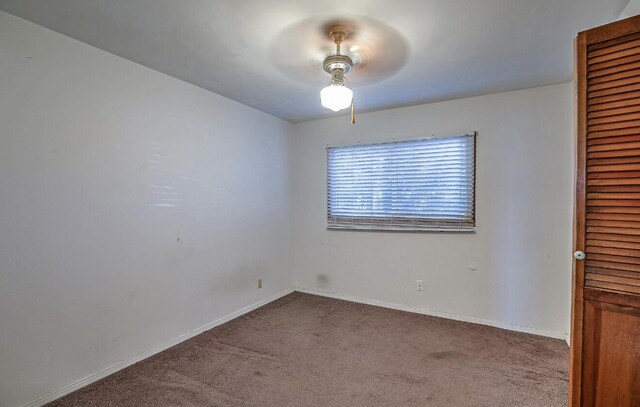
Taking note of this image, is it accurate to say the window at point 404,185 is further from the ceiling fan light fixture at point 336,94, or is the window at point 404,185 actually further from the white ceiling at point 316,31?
the ceiling fan light fixture at point 336,94

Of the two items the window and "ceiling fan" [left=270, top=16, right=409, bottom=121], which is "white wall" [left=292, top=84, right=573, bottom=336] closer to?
the window

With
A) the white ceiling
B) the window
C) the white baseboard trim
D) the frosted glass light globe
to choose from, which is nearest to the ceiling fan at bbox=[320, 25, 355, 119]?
the frosted glass light globe

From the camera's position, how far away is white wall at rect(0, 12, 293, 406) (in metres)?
1.83

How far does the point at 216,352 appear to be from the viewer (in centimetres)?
259

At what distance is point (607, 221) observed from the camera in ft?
4.26

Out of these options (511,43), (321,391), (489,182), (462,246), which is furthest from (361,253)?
(511,43)

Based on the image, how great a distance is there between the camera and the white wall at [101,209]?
1834 millimetres

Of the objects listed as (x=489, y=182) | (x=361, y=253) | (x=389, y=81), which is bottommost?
(x=361, y=253)

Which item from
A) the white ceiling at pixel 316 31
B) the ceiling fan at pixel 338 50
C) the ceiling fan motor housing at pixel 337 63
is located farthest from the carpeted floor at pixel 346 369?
the white ceiling at pixel 316 31

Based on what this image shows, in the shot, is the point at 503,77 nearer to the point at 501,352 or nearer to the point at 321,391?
the point at 501,352

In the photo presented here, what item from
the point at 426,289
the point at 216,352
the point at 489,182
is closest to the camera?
the point at 216,352

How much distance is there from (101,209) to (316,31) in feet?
6.30

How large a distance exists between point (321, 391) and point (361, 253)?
1925 millimetres

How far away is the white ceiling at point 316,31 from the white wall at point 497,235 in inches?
13.5
